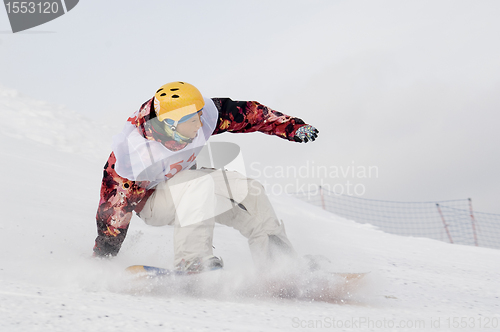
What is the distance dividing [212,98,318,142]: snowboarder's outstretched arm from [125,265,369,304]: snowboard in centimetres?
79

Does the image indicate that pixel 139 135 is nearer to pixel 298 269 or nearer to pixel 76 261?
pixel 76 261

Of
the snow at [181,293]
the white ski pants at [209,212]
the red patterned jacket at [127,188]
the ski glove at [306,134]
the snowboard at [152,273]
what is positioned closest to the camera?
the snow at [181,293]

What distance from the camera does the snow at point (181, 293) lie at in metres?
1.43

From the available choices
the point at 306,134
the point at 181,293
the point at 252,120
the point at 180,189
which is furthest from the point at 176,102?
the point at 181,293

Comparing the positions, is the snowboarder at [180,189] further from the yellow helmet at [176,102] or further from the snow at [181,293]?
the snow at [181,293]

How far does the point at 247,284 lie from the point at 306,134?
2.99 feet

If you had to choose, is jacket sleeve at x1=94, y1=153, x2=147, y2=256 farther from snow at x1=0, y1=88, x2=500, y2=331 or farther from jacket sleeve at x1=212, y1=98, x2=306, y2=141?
jacket sleeve at x1=212, y1=98, x2=306, y2=141

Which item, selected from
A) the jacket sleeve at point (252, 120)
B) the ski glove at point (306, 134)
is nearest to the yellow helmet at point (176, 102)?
the jacket sleeve at point (252, 120)

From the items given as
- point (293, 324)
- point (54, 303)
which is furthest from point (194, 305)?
point (54, 303)

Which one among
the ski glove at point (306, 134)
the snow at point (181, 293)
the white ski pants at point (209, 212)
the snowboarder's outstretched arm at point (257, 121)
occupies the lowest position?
the snow at point (181, 293)

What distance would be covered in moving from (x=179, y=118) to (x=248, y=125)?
0.56 m

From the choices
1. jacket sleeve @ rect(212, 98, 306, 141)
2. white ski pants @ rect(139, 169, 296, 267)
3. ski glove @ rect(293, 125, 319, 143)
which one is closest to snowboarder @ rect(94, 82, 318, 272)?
white ski pants @ rect(139, 169, 296, 267)

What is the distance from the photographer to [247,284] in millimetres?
1859

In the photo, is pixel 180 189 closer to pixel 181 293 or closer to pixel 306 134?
pixel 181 293
